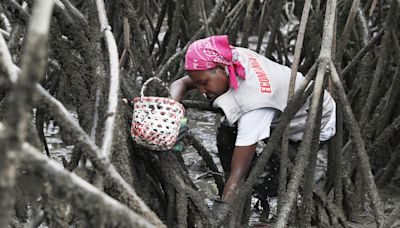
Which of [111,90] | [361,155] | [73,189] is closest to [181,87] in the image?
[361,155]

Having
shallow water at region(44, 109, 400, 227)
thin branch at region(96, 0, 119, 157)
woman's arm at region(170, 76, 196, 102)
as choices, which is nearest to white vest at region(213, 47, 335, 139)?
woman's arm at region(170, 76, 196, 102)

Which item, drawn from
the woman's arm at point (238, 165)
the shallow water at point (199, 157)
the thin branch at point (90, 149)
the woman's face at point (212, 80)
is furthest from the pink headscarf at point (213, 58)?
the thin branch at point (90, 149)

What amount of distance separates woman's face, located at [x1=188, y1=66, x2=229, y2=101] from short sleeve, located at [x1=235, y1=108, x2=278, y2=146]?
5.4 inches

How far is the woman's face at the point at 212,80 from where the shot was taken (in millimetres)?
2799

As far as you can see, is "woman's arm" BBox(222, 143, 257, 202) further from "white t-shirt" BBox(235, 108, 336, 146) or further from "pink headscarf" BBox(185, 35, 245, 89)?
"pink headscarf" BBox(185, 35, 245, 89)

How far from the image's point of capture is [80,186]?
1.35 m

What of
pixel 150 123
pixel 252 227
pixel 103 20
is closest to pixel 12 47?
pixel 103 20

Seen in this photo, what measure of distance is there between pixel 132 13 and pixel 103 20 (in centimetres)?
54

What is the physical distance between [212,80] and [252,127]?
8.6 inches

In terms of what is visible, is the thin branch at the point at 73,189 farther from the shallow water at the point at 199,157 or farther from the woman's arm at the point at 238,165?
the shallow water at the point at 199,157

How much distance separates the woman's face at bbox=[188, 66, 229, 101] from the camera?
2.80 m

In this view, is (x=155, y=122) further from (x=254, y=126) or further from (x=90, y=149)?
(x=90, y=149)

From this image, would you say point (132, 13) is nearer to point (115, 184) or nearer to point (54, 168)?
point (115, 184)

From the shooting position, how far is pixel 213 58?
2771 millimetres
